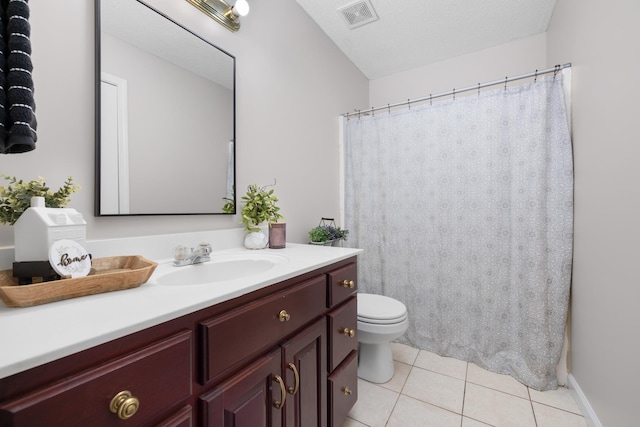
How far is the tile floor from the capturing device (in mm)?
1384

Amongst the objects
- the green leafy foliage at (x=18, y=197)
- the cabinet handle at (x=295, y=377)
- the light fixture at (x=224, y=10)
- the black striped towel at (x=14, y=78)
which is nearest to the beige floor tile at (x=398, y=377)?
the cabinet handle at (x=295, y=377)

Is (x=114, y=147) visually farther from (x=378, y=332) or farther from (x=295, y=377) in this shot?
(x=378, y=332)

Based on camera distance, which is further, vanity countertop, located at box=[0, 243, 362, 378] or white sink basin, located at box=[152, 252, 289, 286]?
white sink basin, located at box=[152, 252, 289, 286]

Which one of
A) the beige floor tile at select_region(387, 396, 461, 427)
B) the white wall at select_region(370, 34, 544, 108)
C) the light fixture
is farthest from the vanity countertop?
the white wall at select_region(370, 34, 544, 108)

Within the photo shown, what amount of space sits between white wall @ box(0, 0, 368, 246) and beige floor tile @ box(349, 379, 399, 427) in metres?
1.01

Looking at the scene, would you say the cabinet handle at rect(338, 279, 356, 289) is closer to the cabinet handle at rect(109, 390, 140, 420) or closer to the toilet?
the toilet

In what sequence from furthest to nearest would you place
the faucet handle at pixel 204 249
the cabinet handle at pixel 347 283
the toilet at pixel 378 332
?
the toilet at pixel 378 332 < the cabinet handle at pixel 347 283 < the faucet handle at pixel 204 249

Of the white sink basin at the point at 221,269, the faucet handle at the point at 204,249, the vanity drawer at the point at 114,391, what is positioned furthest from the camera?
A: the faucet handle at the point at 204,249

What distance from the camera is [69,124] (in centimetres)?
90

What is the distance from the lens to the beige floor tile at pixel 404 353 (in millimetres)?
1941

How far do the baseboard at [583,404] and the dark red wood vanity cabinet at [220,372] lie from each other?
1158mm

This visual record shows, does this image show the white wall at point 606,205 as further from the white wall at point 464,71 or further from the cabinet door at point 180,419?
the cabinet door at point 180,419

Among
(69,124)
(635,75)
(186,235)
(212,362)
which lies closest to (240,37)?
(69,124)

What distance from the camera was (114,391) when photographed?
0.49 meters
